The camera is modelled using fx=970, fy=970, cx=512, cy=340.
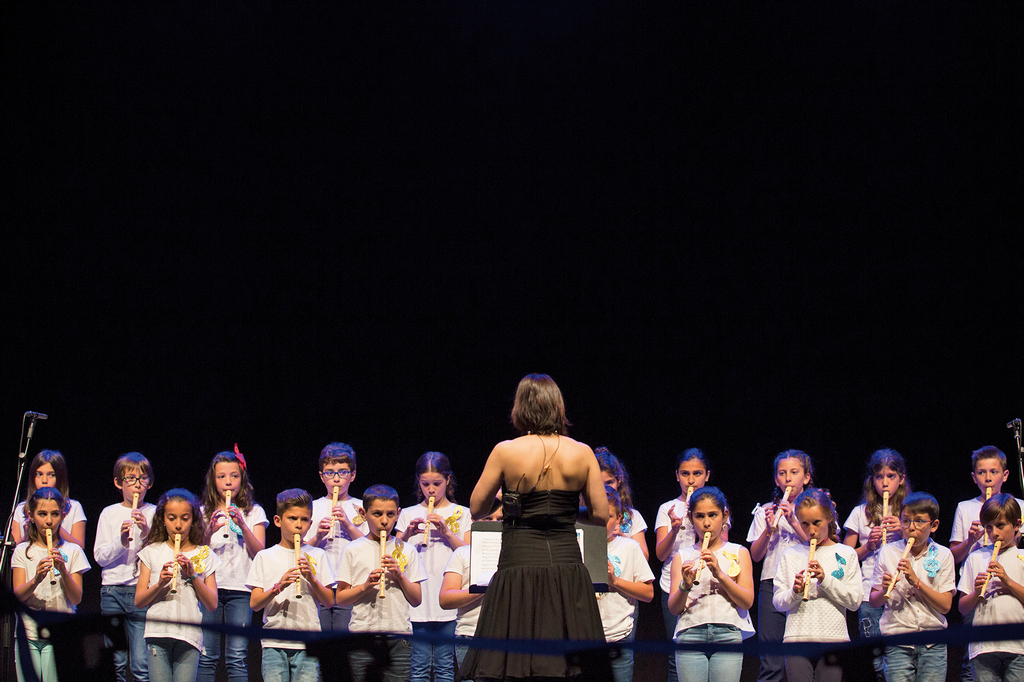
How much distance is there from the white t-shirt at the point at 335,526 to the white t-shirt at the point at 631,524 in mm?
1319

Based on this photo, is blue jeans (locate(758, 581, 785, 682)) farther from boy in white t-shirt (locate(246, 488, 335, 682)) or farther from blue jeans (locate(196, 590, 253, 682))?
blue jeans (locate(196, 590, 253, 682))

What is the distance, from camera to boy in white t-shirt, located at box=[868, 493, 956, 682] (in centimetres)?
411

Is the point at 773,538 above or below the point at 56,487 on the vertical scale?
below

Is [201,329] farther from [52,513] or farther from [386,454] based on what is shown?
[52,513]

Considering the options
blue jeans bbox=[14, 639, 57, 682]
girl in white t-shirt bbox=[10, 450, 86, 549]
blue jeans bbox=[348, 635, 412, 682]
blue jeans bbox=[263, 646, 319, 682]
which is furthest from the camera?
girl in white t-shirt bbox=[10, 450, 86, 549]

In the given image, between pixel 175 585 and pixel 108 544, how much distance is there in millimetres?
916

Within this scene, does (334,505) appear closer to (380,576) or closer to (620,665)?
(380,576)

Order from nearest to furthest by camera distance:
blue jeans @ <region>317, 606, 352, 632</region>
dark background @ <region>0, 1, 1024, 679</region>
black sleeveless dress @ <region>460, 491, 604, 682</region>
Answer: black sleeveless dress @ <region>460, 491, 604, 682</region>
blue jeans @ <region>317, 606, 352, 632</region>
dark background @ <region>0, 1, 1024, 679</region>

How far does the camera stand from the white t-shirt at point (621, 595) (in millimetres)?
4258

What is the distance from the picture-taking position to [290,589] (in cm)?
433

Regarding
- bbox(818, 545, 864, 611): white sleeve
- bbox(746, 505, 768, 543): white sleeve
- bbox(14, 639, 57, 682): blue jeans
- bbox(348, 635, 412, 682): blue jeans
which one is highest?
bbox(746, 505, 768, 543): white sleeve

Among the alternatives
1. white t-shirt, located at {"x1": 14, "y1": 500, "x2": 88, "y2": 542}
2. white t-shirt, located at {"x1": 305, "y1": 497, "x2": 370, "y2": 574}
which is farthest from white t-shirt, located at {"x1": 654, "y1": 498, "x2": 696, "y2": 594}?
white t-shirt, located at {"x1": 14, "y1": 500, "x2": 88, "y2": 542}

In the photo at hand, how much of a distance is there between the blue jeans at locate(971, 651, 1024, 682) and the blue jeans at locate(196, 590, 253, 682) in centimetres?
328

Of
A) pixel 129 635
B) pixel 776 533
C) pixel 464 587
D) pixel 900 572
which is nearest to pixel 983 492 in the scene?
pixel 900 572
